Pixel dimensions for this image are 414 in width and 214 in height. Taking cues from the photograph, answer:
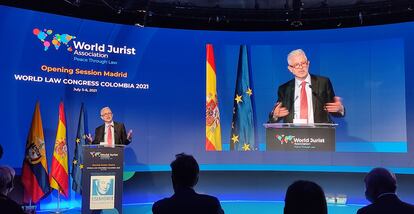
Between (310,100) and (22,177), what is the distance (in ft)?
16.8

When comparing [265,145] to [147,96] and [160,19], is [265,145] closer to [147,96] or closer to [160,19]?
[147,96]

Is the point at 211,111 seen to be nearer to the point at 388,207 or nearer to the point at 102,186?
the point at 102,186

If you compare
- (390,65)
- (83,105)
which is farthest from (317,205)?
(390,65)

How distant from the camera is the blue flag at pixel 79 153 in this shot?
7438 mm

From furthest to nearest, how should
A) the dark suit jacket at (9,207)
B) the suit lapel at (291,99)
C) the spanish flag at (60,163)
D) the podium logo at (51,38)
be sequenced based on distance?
the suit lapel at (291,99) → the podium logo at (51,38) → the spanish flag at (60,163) → the dark suit jacket at (9,207)

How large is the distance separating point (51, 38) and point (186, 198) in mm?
6117

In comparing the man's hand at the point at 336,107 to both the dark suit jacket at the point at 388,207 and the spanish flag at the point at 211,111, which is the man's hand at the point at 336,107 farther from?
the dark suit jacket at the point at 388,207

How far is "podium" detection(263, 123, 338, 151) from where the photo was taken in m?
8.26

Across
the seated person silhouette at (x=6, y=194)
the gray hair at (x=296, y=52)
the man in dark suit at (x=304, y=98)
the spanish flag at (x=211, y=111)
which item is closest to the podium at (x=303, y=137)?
the man in dark suit at (x=304, y=98)

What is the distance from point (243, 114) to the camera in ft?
28.7

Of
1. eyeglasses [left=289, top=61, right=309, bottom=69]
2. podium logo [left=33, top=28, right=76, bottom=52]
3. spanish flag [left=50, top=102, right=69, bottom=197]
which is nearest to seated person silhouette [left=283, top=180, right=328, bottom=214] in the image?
spanish flag [left=50, top=102, right=69, bottom=197]

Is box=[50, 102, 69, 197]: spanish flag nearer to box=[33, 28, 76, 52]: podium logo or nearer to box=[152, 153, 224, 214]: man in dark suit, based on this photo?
box=[33, 28, 76, 52]: podium logo

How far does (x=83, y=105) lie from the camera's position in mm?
7777

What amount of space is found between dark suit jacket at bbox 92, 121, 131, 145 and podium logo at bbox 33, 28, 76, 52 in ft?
4.84
